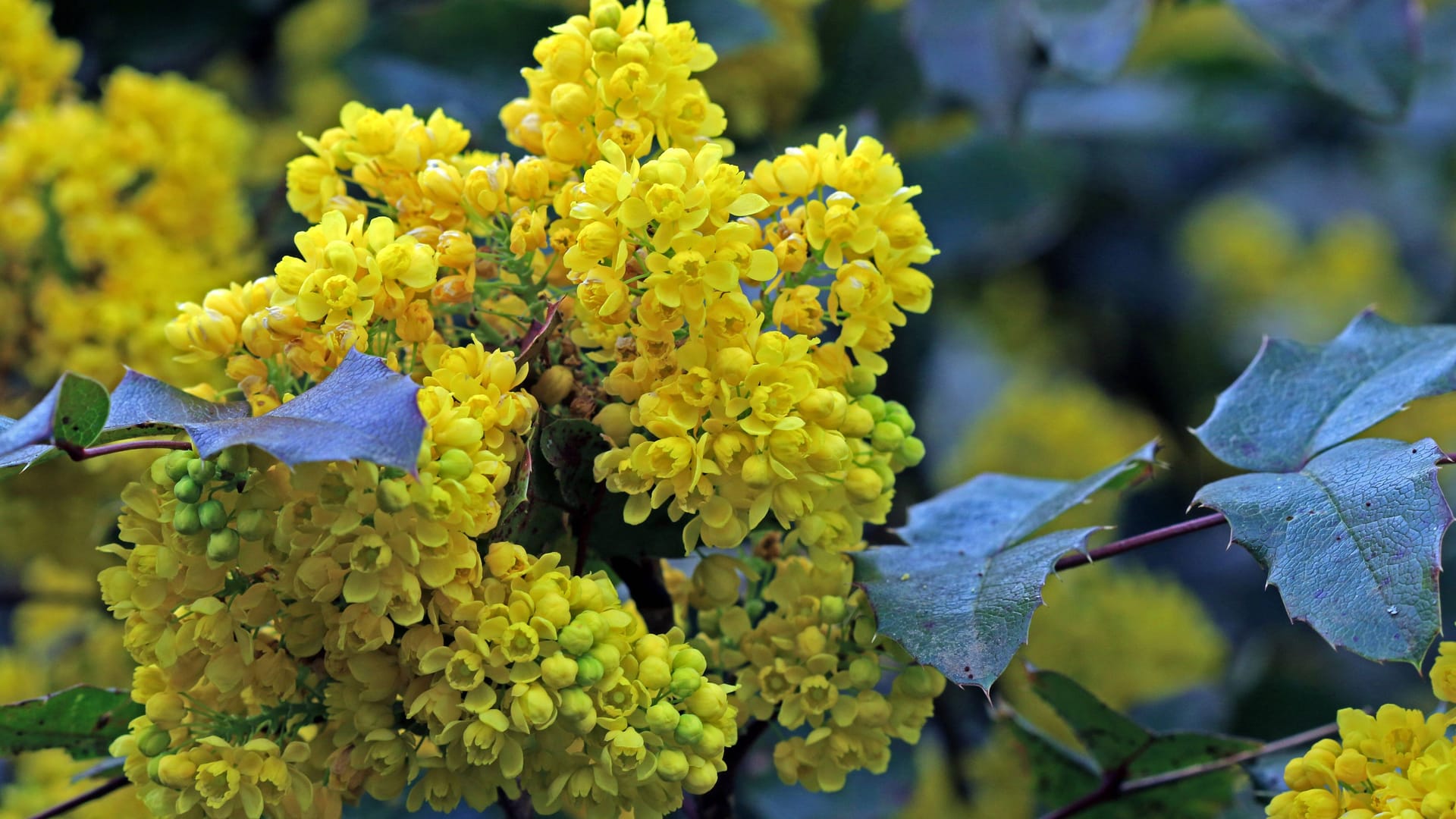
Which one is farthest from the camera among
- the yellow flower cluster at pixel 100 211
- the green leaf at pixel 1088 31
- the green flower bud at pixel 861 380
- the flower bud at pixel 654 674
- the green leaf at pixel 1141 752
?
the green leaf at pixel 1088 31

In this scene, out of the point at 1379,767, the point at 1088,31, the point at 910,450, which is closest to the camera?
the point at 1379,767

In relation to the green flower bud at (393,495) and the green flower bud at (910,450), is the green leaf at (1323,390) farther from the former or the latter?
the green flower bud at (393,495)

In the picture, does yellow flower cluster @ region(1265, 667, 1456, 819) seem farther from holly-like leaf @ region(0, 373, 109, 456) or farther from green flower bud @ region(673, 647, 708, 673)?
holly-like leaf @ region(0, 373, 109, 456)

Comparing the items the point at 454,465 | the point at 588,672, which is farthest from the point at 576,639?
the point at 454,465

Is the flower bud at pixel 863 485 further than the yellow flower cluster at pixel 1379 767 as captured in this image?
Yes

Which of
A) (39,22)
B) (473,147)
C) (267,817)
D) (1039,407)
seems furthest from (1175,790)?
(39,22)

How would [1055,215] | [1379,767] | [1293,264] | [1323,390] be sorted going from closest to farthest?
[1379,767]
[1323,390]
[1055,215]
[1293,264]

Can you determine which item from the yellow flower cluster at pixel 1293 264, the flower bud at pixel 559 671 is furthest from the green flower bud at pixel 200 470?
the yellow flower cluster at pixel 1293 264

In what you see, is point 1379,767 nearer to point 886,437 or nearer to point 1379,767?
point 1379,767
